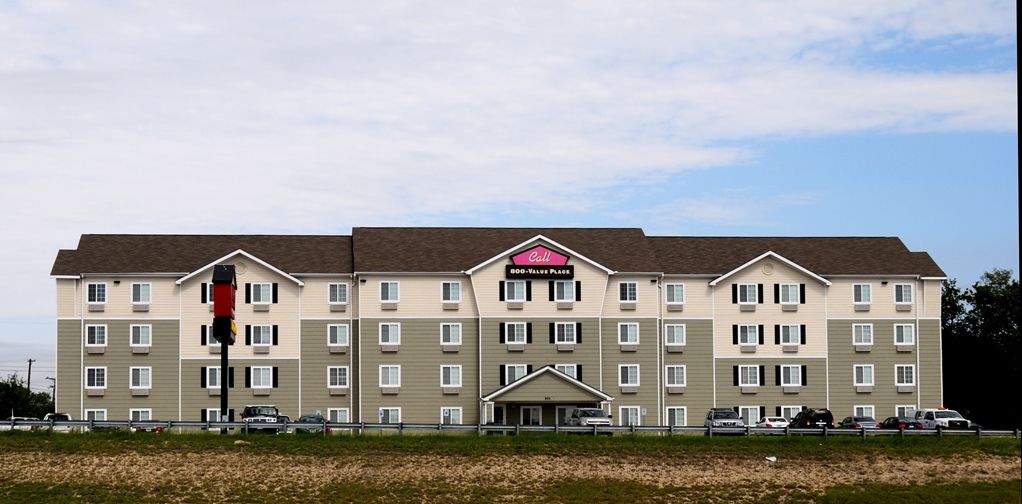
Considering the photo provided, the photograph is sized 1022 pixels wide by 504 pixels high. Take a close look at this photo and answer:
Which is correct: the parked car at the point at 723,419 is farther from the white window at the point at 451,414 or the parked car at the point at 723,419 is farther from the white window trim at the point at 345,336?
the white window trim at the point at 345,336

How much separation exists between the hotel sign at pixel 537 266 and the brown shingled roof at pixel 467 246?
6.84ft

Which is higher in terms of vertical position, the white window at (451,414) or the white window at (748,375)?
the white window at (748,375)

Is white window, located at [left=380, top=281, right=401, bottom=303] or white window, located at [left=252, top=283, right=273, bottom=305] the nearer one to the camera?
white window, located at [left=380, top=281, right=401, bottom=303]

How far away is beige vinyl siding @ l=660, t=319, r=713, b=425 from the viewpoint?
88500 mm

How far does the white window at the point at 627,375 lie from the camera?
3467 inches

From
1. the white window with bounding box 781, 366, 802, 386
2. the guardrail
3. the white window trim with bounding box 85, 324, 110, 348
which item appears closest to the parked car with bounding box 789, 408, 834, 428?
the guardrail

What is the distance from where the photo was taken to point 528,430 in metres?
69.3

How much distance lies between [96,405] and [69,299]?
258 inches

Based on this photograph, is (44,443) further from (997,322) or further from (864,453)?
(997,322)

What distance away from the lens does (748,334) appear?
89.9 metres

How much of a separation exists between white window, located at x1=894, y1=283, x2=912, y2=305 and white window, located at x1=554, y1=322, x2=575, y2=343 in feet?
67.8

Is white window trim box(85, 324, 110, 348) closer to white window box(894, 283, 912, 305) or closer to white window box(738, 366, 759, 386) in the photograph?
white window box(738, 366, 759, 386)

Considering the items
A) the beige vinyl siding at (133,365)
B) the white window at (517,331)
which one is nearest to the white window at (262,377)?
the beige vinyl siding at (133,365)

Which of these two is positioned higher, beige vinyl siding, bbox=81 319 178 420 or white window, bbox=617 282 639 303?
white window, bbox=617 282 639 303
